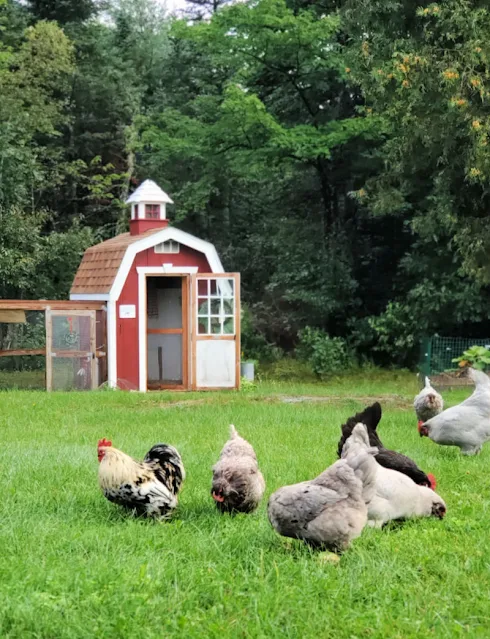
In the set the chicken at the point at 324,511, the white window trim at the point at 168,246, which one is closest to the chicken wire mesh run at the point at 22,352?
the white window trim at the point at 168,246

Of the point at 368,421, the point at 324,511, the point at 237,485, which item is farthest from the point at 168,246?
the point at 324,511

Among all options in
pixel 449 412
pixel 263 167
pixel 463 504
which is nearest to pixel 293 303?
pixel 263 167

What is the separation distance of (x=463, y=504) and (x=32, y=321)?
60.5 feet

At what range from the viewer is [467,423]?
29.7 feet

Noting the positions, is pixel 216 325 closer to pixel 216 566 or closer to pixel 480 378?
pixel 480 378

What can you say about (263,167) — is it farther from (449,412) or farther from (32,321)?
(449,412)

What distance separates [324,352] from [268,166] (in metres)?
5.70

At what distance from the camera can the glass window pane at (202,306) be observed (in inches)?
762

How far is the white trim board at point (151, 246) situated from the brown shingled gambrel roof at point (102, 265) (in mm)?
112

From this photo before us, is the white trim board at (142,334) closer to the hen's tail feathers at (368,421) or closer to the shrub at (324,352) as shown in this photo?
the shrub at (324,352)

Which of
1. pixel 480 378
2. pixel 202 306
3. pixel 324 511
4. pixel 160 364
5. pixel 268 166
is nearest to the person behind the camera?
pixel 324 511

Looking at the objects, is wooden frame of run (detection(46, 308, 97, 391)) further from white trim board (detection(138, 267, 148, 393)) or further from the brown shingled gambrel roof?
white trim board (detection(138, 267, 148, 393))

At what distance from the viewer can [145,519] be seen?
641 centimetres

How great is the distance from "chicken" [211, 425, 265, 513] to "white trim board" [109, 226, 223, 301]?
12.5 metres
